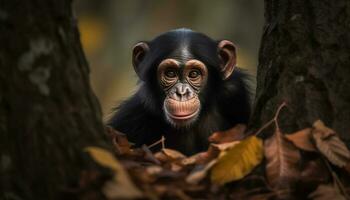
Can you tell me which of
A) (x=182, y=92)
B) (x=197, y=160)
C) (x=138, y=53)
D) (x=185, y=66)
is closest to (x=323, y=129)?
(x=197, y=160)

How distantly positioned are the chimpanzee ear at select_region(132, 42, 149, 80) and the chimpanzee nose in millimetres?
529

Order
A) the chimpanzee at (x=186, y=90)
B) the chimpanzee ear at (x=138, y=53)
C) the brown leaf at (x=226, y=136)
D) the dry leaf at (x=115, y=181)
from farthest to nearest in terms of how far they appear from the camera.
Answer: the chimpanzee ear at (x=138, y=53) < the chimpanzee at (x=186, y=90) < the brown leaf at (x=226, y=136) < the dry leaf at (x=115, y=181)

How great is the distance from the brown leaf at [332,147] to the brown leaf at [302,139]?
0.03 m

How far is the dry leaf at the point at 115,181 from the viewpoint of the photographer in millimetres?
2572

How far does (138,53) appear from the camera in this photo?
19.5 ft

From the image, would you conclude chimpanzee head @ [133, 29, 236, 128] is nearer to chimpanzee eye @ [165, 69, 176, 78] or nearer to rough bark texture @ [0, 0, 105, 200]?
chimpanzee eye @ [165, 69, 176, 78]

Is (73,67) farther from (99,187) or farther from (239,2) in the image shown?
(239,2)

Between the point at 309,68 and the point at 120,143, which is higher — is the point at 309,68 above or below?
above

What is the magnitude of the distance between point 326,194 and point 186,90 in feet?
7.99

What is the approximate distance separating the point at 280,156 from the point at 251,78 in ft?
9.77

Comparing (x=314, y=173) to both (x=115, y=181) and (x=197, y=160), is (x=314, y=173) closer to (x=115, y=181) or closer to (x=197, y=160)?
(x=197, y=160)

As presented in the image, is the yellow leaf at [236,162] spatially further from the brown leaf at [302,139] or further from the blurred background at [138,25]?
the blurred background at [138,25]

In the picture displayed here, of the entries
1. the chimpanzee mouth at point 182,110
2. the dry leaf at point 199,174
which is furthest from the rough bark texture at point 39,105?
the chimpanzee mouth at point 182,110

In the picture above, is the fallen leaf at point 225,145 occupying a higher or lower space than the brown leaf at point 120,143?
higher
